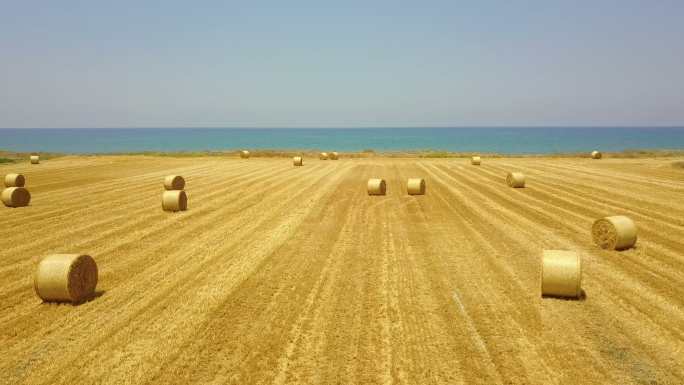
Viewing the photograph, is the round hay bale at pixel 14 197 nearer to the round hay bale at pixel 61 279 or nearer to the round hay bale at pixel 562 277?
the round hay bale at pixel 61 279

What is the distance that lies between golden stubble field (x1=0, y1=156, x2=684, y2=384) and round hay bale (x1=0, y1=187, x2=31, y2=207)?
0.77m

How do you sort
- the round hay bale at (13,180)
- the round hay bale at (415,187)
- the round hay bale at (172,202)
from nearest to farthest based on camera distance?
the round hay bale at (172,202)
the round hay bale at (415,187)
the round hay bale at (13,180)

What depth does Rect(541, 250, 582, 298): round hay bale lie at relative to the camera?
9656 millimetres

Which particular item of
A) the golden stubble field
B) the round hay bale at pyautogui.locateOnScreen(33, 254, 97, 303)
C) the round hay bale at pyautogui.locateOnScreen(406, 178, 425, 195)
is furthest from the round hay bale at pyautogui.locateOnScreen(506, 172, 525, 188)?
the round hay bale at pyautogui.locateOnScreen(33, 254, 97, 303)

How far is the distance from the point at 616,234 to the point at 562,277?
489 centimetres

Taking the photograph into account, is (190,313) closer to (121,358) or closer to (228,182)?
(121,358)

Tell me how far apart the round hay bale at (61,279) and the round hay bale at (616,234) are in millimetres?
14039

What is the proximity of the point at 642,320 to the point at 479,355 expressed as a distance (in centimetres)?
375

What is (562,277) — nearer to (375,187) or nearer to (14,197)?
(375,187)

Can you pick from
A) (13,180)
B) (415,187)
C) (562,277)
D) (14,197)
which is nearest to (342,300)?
(562,277)

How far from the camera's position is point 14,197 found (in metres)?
20.9

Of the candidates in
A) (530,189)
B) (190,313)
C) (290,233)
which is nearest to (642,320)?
(190,313)

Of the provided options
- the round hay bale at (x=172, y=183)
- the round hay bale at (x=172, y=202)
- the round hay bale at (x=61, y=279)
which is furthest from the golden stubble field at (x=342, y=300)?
the round hay bale at (x=172, y=183)

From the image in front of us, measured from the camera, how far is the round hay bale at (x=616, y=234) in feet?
43.6
